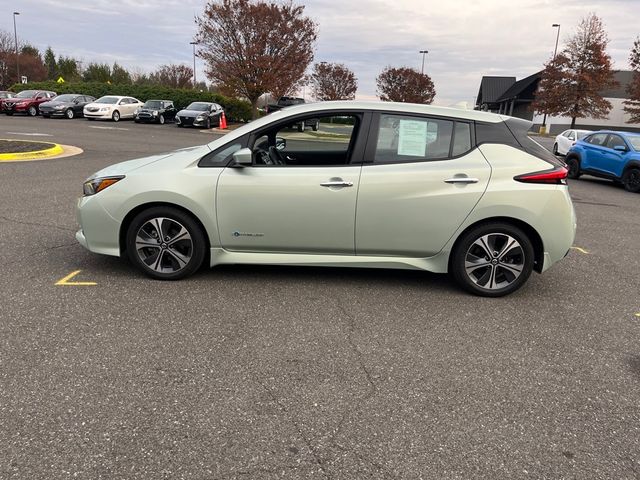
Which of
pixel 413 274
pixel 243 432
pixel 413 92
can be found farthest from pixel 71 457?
pixel 413 92

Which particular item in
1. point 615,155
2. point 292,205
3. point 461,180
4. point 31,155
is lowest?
point 31,155

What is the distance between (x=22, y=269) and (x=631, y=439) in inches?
202

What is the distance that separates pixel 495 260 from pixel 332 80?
62450 millimetres

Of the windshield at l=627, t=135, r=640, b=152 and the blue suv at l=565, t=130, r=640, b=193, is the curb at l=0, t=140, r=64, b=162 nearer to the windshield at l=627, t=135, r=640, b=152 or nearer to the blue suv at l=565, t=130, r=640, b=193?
the blue suv at l=565, t=130, r=640, b=193

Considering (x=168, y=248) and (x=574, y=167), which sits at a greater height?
(x=574, y=167)

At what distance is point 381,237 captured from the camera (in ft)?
15.0

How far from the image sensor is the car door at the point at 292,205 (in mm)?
4488

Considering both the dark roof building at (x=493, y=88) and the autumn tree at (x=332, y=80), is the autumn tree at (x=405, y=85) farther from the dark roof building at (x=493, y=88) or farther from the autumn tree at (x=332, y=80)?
the dark roof building at (x=493, y=88)

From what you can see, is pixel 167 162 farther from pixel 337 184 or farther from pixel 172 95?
pixel 172 95

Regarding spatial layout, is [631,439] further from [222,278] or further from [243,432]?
[222,278]

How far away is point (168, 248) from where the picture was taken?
15.4 feet

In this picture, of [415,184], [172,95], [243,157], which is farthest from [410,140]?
[172,95]

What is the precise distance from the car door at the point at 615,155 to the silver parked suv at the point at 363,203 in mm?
10789

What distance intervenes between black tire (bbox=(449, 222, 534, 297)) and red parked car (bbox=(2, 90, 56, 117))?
1399 inches
